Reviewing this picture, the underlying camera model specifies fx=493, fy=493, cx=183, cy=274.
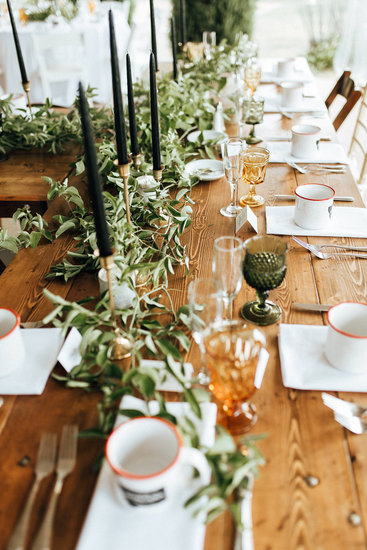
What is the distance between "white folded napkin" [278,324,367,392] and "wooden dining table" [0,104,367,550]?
1 centimetres

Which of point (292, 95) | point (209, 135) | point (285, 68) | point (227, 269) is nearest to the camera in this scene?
point (227, 269)

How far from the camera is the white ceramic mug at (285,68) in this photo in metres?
2.76

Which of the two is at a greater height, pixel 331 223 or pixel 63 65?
pixel 331 223

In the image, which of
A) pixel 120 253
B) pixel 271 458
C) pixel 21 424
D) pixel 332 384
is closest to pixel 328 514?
pixel 271 458

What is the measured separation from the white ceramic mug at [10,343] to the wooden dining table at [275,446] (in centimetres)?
6

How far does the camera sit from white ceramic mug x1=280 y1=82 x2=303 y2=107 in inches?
88.9

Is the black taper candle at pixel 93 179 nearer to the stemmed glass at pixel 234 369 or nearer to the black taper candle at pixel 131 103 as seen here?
the stemmed glass at pixel 234 369

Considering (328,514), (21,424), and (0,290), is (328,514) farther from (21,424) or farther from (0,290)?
(0,290)

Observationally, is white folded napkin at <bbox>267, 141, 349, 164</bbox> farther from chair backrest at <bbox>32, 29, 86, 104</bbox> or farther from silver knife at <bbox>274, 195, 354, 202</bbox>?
chair backrest at <bbox>32, 29, 86, 104</bbox>

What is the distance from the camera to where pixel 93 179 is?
2.40 feet

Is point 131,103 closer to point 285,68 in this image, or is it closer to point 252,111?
point 252,111

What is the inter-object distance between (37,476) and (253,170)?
1.00 m

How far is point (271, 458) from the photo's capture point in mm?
736

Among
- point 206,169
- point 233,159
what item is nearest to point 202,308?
point 233,159
